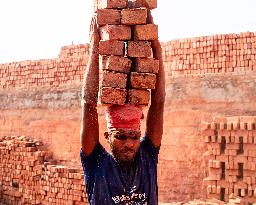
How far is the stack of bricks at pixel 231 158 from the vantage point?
8.27 m

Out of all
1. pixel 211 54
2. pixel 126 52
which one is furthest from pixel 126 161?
pixel 211 54

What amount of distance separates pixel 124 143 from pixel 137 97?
1.32 feet

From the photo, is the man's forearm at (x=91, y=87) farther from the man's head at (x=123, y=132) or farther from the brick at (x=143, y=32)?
the brick at (x=143, y=32)

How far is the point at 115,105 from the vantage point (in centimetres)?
325

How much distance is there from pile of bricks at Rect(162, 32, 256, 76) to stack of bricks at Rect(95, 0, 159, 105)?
707 cm

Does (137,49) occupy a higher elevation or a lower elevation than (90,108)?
higher

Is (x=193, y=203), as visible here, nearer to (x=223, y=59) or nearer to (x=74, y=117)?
(x=223, y=59)

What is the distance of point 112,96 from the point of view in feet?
10.5

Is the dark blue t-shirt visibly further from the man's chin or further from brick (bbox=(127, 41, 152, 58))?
brick (bbox=(127, 41, 152, 58))

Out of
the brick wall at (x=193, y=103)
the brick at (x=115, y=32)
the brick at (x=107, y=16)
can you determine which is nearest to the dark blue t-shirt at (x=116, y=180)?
the brick at (x=115, y=32)

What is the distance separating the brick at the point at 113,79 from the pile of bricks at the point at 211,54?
23.8 feet

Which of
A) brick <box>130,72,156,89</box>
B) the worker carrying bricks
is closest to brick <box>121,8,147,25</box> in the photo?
the worker carrying bricks

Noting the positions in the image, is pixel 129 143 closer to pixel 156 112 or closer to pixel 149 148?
pixel 149 148

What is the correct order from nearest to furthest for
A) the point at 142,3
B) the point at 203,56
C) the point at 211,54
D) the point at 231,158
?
the point at 142,3 → the point at 231,158 → the point at 211,54 → the point at 203,56
